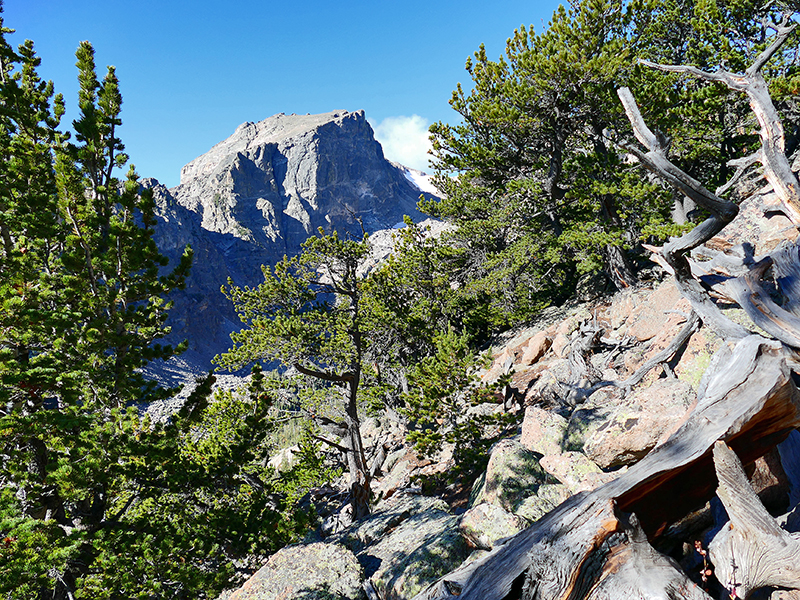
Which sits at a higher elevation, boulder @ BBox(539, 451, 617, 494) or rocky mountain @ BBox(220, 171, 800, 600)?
rocky mountain @ BBox(220, 171, 800, 600)

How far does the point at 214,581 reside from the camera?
6484 millimetres

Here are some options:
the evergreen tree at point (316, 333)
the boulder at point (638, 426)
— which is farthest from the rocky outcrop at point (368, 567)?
the evergreen tree at point (316, 333)

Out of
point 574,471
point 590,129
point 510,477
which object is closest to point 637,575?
point 574,471

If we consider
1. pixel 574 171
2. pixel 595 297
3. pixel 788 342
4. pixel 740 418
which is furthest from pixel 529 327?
pixel 740 418

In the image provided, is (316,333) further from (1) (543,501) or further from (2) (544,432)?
(1) (543,501)

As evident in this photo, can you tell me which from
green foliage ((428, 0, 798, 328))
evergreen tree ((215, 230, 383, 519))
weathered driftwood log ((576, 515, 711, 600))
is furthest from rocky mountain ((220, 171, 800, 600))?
green foliage ((428, 0, 798, 328))

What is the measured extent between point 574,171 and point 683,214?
15.2 feet

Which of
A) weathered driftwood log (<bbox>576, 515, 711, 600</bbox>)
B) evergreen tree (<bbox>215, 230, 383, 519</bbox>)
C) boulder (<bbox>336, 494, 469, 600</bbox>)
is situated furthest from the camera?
evergreen tree (<bbox>215, 230, 383, 519</bbox>)

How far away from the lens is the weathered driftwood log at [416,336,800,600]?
2584mm

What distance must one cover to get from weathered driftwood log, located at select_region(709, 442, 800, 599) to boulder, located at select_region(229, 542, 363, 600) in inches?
203

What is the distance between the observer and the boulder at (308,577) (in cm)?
605

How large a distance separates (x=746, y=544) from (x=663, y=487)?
52 centimetres

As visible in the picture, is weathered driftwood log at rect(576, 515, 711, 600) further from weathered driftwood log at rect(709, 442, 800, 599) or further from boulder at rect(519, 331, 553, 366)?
boulder at rect(519, 331, 553, 366)

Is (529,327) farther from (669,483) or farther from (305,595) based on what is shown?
(669,483)
